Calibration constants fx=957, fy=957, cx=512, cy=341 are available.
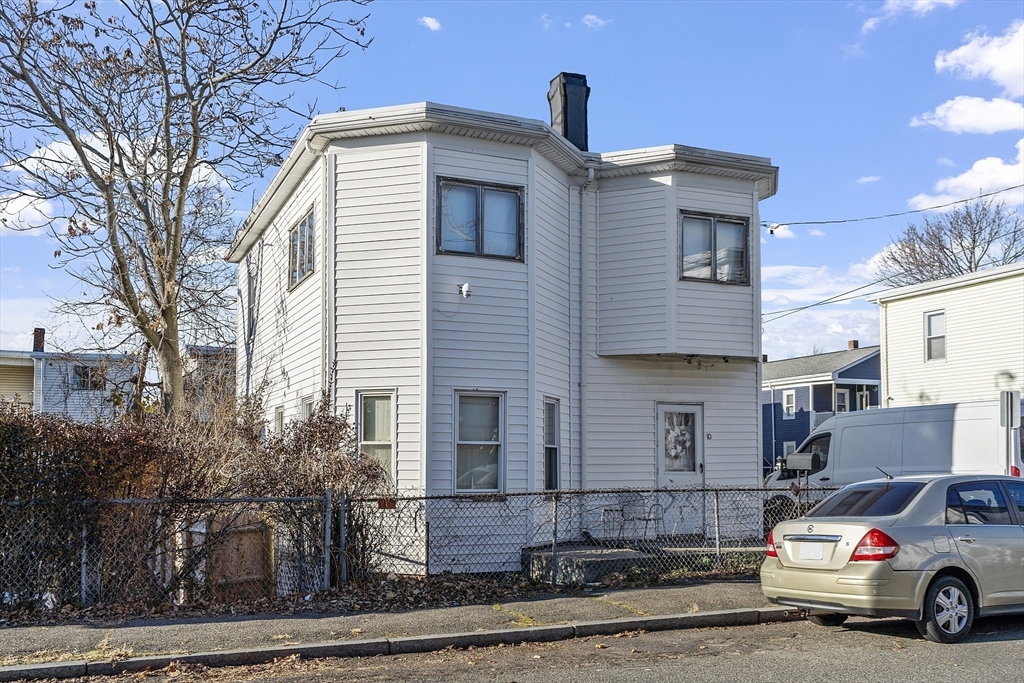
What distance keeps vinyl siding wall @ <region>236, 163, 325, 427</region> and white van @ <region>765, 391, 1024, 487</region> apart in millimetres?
8779

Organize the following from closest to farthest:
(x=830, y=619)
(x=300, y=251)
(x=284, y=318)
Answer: (x=830, y=619) → (x=300, y=251) → (x=284, y=318)

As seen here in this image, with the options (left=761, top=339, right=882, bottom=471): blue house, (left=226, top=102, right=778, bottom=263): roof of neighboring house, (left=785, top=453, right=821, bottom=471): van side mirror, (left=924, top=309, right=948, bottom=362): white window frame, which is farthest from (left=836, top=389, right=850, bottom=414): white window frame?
(left=226, top=102, right=778, bottom=263): roof of neighboring house

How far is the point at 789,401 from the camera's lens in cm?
3753

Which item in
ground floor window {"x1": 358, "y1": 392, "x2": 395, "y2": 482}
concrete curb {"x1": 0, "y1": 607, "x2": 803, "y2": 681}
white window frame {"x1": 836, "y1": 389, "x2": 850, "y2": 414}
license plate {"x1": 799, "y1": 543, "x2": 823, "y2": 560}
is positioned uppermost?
white window frame {"x1": 836, "y1": 389, "x2": 850, "y2": 414}

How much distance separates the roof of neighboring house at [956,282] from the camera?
2327cm

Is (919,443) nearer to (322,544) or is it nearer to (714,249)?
(714,249)

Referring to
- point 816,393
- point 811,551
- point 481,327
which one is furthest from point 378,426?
point 816,393

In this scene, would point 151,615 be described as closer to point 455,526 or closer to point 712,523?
point 455,526

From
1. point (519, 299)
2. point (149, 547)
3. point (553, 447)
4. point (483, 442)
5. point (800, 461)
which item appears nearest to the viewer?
point (149, 547)

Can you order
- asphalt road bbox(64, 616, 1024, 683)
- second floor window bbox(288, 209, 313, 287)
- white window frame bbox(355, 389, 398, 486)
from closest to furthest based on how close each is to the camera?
asphalt road bbox(64, 616, 1024, 683), white window frame bbox(355, 389, 398, 486), second floor window bbox(288, 209, 313, 287)

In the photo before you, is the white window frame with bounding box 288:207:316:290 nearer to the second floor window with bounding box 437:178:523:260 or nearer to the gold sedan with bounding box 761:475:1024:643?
the second floor window with bounding box 437:178:523:260

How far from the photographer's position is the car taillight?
820cm

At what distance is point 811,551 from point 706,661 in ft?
5.15

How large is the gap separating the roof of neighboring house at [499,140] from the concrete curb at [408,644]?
23.4 feet
